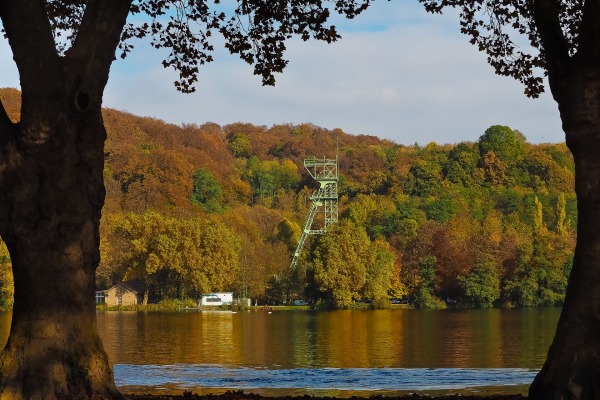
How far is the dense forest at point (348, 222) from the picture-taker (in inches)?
3179

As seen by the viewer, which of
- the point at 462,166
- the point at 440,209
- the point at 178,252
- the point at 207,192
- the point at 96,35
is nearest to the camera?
the point at 96,35

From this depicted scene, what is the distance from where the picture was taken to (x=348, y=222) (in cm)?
8369

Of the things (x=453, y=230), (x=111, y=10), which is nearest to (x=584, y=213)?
(x=111, y=10)

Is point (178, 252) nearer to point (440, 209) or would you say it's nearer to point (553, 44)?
point (440, 209)

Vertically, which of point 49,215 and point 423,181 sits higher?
point 423,181

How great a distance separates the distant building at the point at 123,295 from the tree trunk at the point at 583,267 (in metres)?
77.8

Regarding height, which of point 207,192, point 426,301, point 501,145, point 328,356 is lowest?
point 328,356

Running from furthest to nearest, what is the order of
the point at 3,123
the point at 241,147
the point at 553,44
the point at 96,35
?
the point at 241,147, the point at 553,44, the point at 96,35, the point at 3,123

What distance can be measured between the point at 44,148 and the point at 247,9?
15.1 ft

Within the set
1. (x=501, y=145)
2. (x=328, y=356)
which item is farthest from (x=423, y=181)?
(x=328, y=356)

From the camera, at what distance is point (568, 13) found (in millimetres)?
13297

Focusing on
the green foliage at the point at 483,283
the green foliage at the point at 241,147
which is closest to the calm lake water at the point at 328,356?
the green foliage at the point at 483,283

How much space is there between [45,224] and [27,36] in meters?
1.73

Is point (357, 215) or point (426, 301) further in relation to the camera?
point (357, 215)
